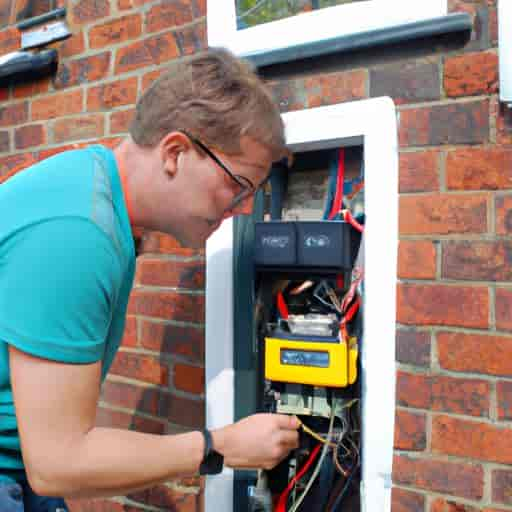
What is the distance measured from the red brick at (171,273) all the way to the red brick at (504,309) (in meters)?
0.89

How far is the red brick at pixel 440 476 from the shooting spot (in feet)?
4.26

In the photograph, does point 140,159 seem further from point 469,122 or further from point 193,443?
point 469,122

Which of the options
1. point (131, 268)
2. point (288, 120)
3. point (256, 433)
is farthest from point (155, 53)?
point (256, 433)

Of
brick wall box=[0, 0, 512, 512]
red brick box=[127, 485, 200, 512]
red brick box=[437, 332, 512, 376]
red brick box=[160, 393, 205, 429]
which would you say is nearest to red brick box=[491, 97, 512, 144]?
brick wall box=[0, 0, 512, 512]

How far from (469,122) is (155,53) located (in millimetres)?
1076

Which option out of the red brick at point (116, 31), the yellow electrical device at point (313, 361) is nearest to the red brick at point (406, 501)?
the yellow electrical device at point (313, 361)

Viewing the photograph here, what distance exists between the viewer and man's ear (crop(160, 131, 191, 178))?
1081mm

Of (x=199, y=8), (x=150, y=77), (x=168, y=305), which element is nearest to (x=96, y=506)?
(x=168, y=305)

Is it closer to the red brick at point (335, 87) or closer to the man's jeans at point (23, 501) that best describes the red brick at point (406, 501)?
the man's jeans at point (23, 501)

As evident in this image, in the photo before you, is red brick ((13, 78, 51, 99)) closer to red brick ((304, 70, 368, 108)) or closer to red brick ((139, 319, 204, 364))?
red brick ((139, 319, 204, 364))

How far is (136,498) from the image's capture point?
74.5 inches

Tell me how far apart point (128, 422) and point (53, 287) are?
1213 millimetres

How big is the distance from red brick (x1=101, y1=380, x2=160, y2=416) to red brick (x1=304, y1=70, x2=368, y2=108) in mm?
1119

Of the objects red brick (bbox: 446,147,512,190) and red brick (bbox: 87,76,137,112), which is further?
red brick (bbox: 87,76,137,112)
